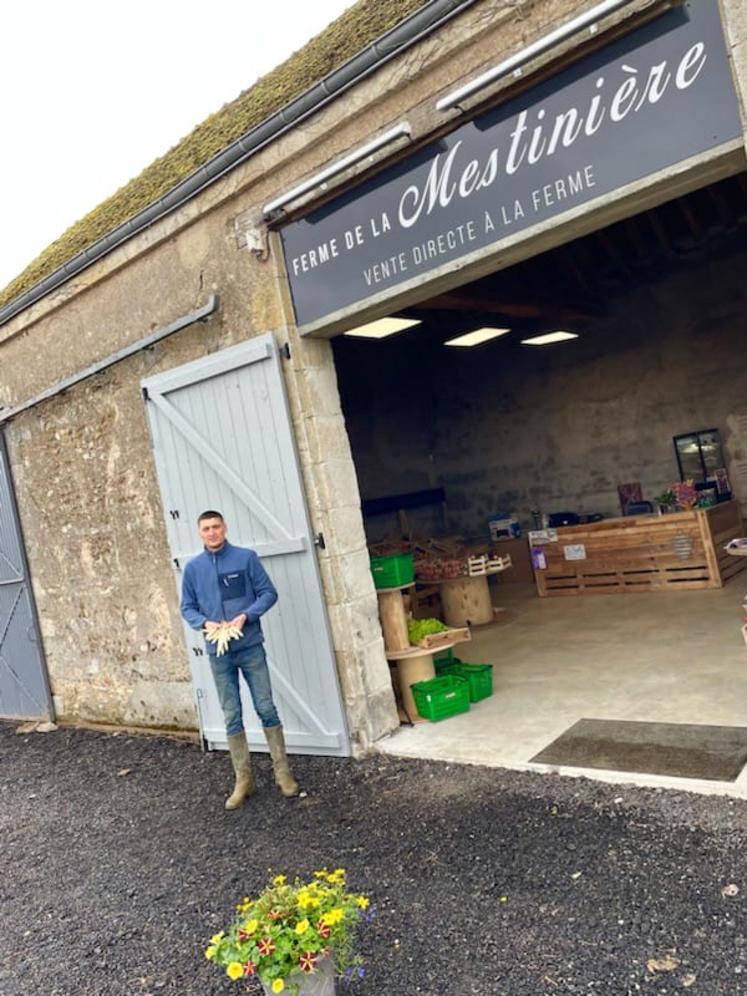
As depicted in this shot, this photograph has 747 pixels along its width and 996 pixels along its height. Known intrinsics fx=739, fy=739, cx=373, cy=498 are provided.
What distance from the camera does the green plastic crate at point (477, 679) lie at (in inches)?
211

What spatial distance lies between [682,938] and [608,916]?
0.89 feet

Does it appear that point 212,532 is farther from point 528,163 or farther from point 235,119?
point 235,119

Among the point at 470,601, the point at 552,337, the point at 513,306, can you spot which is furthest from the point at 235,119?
the point at 552,337

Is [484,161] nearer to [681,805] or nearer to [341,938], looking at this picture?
[681,805]

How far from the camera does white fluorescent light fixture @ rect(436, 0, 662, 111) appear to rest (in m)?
3.28

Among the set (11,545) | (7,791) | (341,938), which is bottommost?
(7,791)

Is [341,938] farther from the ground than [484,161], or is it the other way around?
[484,161]

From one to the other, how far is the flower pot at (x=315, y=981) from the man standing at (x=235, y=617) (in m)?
2.24

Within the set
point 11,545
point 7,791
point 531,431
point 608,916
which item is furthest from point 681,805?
point 531,431

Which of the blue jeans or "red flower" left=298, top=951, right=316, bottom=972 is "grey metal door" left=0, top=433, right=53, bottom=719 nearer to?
the blue jeans

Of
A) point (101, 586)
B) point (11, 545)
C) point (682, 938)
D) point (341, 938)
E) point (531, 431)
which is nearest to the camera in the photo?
point (341, 938)

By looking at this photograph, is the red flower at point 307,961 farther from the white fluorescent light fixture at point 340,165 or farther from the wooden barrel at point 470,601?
the wooden barrel at point 470,601

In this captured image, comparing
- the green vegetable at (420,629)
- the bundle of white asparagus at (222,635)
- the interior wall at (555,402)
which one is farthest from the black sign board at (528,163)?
the interior wall at (555,402)

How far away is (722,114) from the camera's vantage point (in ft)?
10.3
